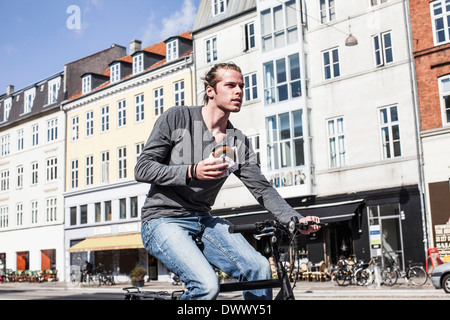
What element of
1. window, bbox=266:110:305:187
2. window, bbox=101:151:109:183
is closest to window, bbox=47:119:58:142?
window, bbox=101:151:109:183

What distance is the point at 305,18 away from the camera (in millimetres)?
28172

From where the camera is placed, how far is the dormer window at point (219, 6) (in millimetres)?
32812

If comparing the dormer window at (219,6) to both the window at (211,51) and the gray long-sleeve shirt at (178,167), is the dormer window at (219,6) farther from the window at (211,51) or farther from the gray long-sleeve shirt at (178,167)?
the gray long-sleeve shirt at (178,167)

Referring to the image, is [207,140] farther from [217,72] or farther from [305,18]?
[305,18]

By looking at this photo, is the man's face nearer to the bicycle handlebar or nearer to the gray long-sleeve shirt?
the gray long-sleeve shirt

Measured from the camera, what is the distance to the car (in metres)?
14.8

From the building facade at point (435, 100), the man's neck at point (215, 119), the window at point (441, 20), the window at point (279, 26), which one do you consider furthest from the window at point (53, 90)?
the man's neck at point (215, 119)

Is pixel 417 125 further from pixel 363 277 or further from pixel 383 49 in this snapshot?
pixel 363 277

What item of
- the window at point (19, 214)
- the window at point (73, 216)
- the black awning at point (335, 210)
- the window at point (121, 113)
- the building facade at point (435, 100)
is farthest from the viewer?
the window at point (19, 214)

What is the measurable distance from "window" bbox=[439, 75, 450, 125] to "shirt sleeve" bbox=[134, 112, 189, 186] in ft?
71.2

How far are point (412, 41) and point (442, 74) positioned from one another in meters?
2.00

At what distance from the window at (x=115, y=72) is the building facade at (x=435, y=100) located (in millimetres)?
21316

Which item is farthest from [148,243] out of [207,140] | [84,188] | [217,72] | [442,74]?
[84,188]

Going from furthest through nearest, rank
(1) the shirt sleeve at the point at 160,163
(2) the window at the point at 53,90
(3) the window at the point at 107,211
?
(2) the window at the point at 53,90 → (3) the window at the point at 107,211 → (1) the shirt sleeve at the point at 160,163
